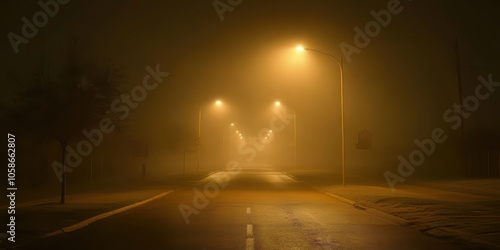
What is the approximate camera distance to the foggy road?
1186cm

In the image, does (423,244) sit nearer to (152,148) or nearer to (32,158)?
(32,158)

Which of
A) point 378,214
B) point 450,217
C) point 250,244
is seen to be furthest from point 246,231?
point 378,214

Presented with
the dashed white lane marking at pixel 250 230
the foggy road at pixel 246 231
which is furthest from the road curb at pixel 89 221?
the dashed white lane marking at pixel 250 230

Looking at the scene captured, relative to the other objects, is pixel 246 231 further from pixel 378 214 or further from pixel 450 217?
pixel 378 214

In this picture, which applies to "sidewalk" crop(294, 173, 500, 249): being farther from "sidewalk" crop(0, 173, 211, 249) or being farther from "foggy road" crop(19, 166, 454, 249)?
"sidewalk" crop(0, 173, 211, 249)

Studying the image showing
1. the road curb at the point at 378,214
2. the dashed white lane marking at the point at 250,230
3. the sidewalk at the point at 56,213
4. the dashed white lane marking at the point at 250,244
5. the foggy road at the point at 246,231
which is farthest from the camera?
the road curb at the point at 378,214

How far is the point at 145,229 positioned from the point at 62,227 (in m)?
2.16

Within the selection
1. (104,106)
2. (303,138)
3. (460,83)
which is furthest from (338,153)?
(104,106)

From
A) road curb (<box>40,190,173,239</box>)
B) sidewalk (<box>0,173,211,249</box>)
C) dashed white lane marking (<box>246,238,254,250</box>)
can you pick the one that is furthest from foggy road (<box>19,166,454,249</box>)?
sidewalk (<box>0,173,211,249</box>)

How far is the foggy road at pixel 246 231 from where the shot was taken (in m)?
11.9

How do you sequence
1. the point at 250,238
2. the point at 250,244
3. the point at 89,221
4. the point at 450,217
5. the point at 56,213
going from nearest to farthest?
the point at 250,244, the point at 250,238, the point at 89,221, the point at 450,217, the point at 56,213

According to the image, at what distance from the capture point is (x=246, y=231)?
14156 millimetres

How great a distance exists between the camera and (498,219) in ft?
50.5

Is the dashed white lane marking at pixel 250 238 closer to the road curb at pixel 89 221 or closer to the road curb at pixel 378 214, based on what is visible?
the road curb at pixel 378 214
